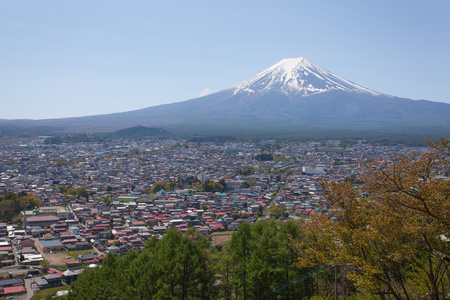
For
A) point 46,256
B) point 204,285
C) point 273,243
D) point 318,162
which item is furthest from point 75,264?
point 318,162

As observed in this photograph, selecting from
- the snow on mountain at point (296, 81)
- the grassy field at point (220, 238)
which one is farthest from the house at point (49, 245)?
the snow on mountain at point (296, 81)

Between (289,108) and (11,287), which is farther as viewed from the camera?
(289,108)

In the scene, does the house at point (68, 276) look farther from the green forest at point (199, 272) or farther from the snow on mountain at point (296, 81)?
the snow on mountain at point (296, 81)

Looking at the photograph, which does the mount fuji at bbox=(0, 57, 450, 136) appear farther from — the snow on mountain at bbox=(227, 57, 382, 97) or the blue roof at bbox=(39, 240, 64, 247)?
the blue roof at bbox=(39, 240, 64, 247)

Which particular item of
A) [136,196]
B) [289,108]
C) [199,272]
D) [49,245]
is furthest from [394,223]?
[289,108]

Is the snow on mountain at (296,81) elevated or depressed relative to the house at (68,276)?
elevated

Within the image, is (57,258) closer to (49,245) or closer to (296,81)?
(49,245)

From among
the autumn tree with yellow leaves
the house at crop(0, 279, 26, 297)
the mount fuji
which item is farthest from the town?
the mount fuji
